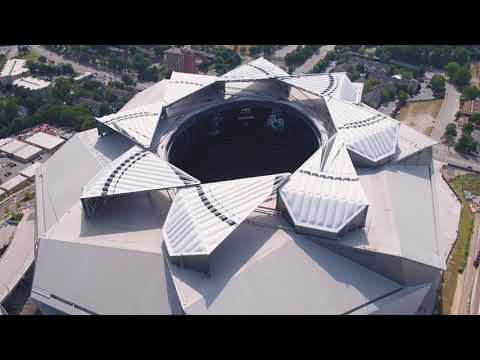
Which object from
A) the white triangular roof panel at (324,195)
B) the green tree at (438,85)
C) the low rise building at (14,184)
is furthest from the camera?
the green tree at (438,85)

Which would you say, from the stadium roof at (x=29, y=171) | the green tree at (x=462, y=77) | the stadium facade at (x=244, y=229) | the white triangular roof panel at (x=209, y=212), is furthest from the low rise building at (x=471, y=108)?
the stadium roof at (x=29, y=171)

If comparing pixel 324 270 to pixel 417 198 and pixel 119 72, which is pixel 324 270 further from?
pixel 119 72

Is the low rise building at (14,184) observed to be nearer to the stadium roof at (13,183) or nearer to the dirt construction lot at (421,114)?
the stadium roof at (13,183)

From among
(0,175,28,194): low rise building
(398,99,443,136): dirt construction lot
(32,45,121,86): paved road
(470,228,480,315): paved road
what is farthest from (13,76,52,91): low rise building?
(470,228,480,315): paved road

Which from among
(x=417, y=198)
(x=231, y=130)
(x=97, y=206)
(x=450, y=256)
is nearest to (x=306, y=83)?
(x=231, y=130)

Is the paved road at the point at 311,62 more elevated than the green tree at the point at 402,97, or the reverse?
the paved road at the point at 311,62
